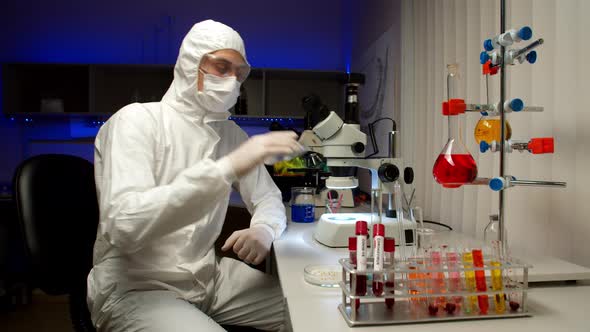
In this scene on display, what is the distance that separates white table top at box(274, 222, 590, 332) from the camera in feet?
2.22

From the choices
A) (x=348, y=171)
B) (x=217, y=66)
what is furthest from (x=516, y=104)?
(x=217, y=66)

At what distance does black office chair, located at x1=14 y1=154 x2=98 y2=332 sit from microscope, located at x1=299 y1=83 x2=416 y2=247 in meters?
0.67

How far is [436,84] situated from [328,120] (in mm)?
736

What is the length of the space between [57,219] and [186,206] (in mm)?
348

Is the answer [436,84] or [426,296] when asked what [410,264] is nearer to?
[426,296]

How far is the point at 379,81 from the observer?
2.57 m

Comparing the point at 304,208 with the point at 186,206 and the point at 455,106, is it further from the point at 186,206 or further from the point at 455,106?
the point at 455,106

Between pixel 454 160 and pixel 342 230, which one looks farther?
pixel 342 230

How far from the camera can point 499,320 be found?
706 mm

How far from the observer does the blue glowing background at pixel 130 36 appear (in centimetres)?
318

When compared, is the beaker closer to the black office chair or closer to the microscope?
the microscope

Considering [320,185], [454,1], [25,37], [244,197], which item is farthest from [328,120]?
[25,37]

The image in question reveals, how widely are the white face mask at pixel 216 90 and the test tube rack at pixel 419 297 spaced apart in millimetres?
778

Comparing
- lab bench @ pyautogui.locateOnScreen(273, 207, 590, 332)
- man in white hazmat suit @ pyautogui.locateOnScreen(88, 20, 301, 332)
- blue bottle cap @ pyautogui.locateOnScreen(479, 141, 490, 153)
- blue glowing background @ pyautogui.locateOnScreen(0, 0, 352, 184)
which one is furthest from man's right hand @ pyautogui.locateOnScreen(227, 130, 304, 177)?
blue glowing background @ pyautogui.locateOnScreen(0, 0, 352, 184)
